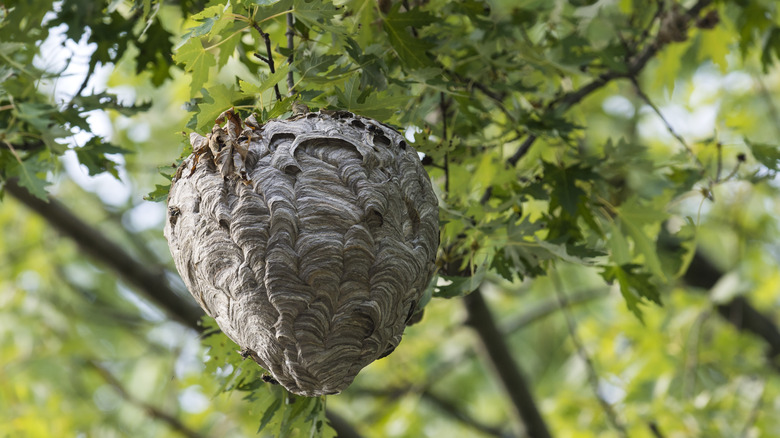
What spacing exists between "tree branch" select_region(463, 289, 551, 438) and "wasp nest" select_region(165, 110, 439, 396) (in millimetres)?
3001

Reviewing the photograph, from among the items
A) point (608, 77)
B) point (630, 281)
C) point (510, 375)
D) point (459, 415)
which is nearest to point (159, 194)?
point (630, 281)

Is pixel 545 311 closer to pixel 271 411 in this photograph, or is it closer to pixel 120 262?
pixel 120 262

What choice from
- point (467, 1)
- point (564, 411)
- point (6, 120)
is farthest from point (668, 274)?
point (564, 411)

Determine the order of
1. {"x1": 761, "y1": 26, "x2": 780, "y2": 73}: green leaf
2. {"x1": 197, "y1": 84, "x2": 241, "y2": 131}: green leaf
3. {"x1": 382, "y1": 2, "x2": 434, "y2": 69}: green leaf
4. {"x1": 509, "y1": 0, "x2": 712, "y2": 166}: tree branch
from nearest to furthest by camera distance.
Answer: {"x1": 197, "y1": 84, "x2": 241, "y2": 131}: green leaf
{"x1": 382, "y1": 2, "x2": 434, "y2": 69}: green leaf
{"x1": 509, "y1": 0, "x2": 712, "y2": 166}: tree branch
{"x1": 761, "y1": 26, "x2": 780, "y2": 73}: green leaf

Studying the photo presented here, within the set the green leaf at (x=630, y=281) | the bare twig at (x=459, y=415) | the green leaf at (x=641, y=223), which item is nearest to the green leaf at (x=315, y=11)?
the green leaf at (x=630, y=281)

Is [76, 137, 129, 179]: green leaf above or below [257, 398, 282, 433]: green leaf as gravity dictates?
above

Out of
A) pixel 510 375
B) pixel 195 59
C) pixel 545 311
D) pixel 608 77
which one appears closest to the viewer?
pixel 195 59

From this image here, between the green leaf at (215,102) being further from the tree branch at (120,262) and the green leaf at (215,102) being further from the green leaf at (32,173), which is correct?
the tree branch at (120,262)

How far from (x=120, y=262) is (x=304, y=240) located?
3.52 metres

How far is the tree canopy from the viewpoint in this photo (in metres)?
2.63

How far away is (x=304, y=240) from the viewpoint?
2072 millimetres

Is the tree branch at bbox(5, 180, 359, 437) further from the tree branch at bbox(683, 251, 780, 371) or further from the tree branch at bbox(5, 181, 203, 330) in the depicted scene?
the tree branch at bbox(683, 251, 780, 371)

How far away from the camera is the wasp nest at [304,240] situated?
6.68ft

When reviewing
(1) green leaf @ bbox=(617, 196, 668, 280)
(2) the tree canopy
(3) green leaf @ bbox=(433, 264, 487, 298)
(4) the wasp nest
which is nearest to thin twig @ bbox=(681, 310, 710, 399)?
(2) the tree canopy
